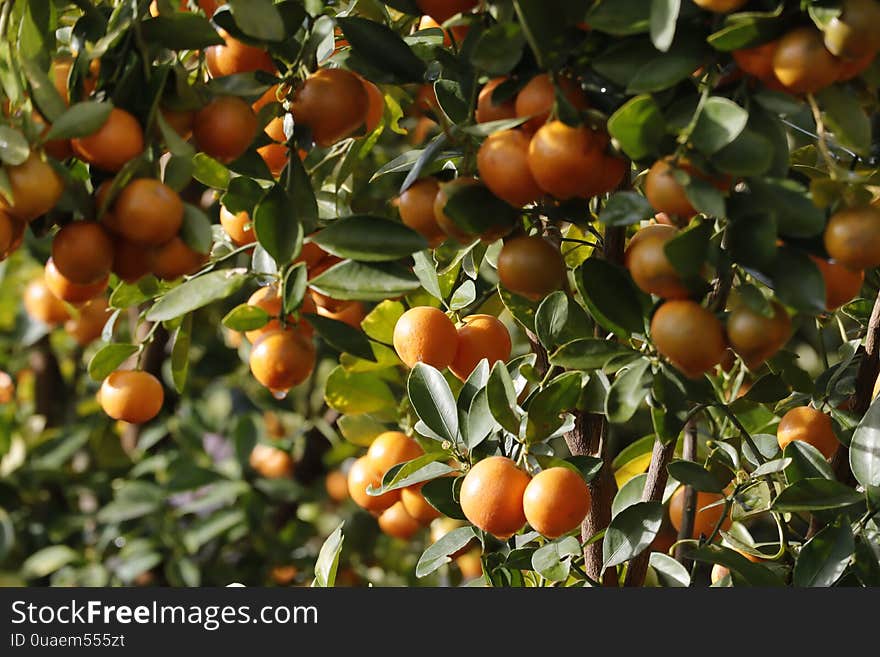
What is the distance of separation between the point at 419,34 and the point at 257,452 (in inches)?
41.7

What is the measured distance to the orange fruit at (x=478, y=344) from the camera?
83 cm

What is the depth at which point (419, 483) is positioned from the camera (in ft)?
2.88

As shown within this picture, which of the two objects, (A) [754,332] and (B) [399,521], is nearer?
(A) [754,332]

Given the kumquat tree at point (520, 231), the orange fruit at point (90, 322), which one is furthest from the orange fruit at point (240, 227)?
the orange fruit at point (90, 322)

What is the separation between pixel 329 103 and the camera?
65 cm

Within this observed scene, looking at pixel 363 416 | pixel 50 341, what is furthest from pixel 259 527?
pixel 363 416

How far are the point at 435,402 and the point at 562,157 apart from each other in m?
0.33

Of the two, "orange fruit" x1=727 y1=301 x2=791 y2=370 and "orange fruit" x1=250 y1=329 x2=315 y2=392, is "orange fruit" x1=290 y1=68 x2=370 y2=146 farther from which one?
"orange fruit" x1=727 y1=301 x2=791 y2=370

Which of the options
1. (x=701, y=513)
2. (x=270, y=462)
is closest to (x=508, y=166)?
(x=701, y=513)

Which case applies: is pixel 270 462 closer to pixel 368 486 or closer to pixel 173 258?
pixel 368 486

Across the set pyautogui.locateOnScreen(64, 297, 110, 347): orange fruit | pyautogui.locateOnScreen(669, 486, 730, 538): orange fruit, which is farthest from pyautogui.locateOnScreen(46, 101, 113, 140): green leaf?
pyautogui.locateOnScreen(64, 297, 110, 347): orange fruit

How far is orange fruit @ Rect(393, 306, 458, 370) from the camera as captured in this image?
78 cm

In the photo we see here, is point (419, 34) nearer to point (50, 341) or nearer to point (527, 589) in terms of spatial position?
point (527, 589)

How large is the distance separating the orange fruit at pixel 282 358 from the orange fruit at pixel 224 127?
0.40 ft
